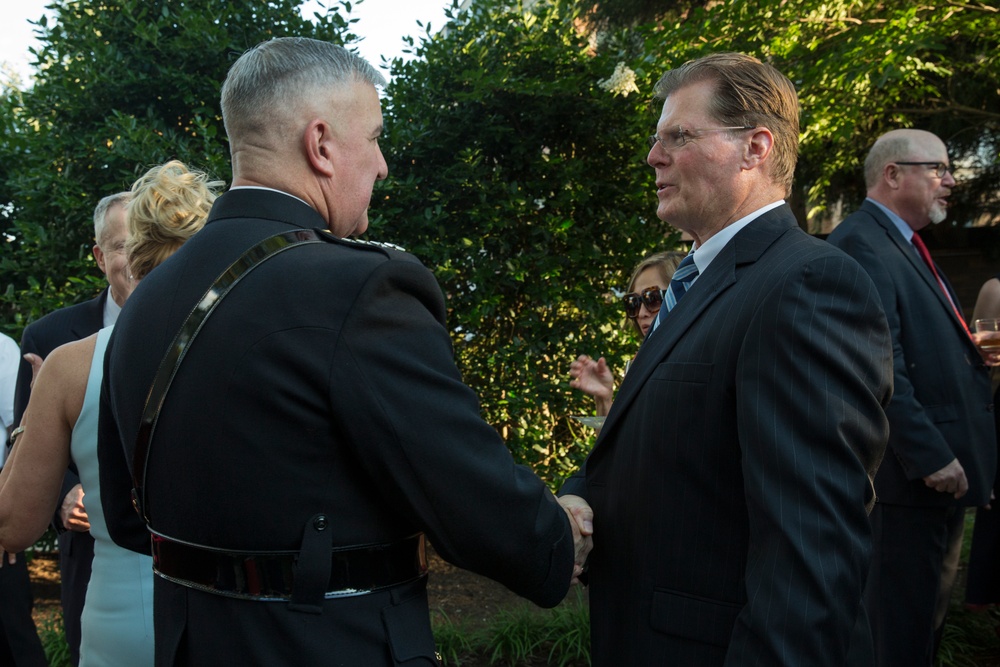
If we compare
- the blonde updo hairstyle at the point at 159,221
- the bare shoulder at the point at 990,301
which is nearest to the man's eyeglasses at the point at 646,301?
the blonde updo hairstyle at the point at 159,221

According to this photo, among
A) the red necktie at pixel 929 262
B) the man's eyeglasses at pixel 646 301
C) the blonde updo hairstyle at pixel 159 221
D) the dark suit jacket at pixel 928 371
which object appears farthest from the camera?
the red necktie at pixel 929 262

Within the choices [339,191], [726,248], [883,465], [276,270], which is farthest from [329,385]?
[883,465]

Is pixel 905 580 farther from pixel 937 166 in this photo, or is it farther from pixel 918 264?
pixel 937 166

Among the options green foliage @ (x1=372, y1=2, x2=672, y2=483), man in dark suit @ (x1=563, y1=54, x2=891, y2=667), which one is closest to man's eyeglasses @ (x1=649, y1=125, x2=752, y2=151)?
man in dark suit @ (x1=563, y1=54, x2=891, y2=667)

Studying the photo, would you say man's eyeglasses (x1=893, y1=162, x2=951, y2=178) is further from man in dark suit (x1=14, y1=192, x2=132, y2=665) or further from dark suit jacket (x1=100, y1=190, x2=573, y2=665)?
man in dark suit (x1=14, y1=192, x2=132, y2=665)

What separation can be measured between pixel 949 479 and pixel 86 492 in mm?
3282

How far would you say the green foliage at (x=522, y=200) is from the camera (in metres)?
5.78

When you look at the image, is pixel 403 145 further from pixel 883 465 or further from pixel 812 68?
pixel 883 465

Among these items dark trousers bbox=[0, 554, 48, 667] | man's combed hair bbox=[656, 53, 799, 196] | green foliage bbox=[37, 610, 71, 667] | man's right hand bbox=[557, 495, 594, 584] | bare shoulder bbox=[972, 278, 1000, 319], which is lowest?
green foliage bbox=[37, 610, 71, 667]

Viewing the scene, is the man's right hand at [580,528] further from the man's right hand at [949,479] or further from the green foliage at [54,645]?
the green foliage at [54,645]

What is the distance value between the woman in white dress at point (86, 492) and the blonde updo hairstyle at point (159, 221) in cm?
26

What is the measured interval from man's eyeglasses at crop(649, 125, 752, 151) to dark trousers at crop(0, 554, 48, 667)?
3.46 m

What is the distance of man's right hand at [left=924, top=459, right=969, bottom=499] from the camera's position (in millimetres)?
3801

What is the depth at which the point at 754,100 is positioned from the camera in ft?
7.28
